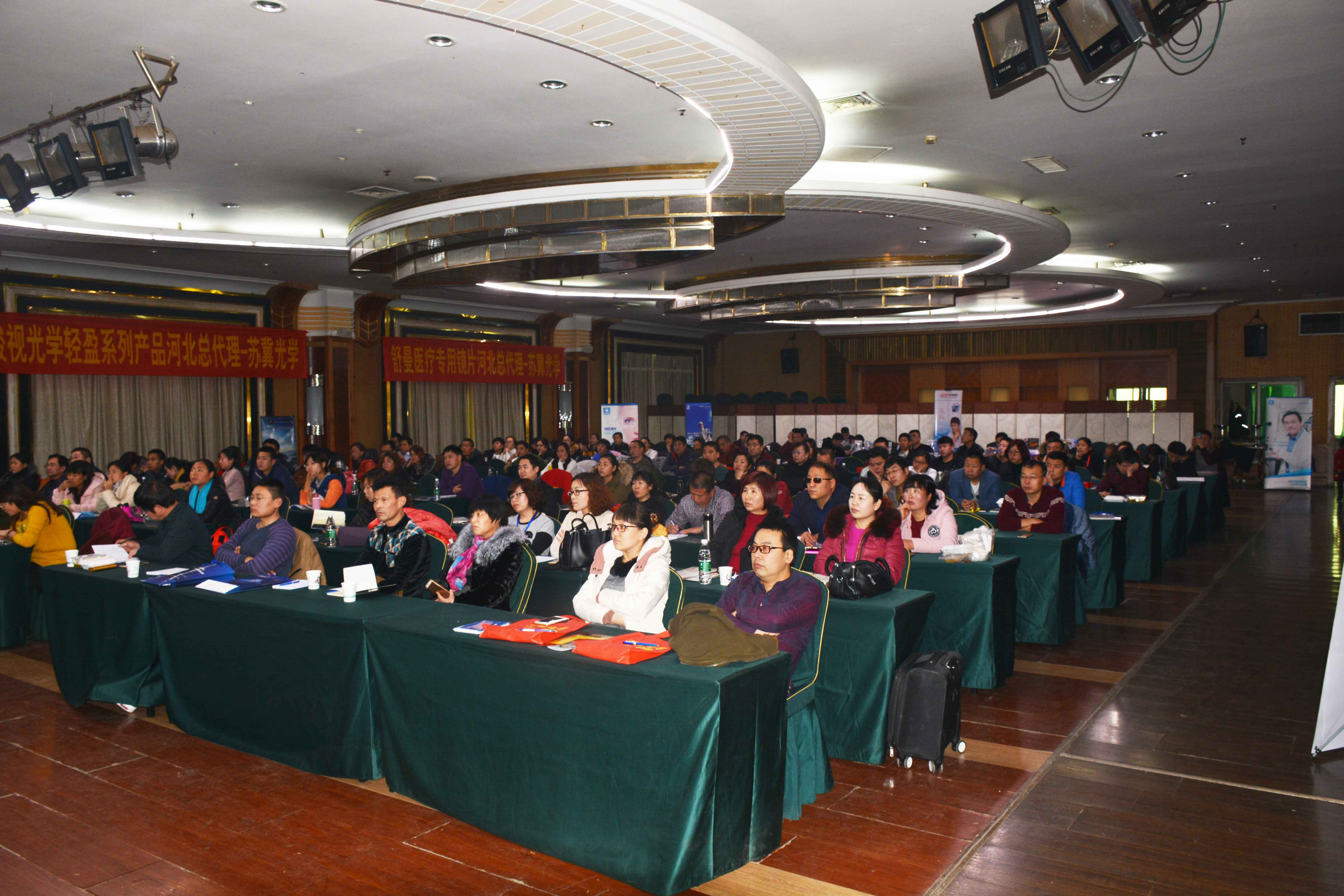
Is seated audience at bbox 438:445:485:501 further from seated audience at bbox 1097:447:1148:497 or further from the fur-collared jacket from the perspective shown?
seated audience at bbox 1097:447:1148:497

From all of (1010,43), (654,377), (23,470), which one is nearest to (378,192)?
(23,470)

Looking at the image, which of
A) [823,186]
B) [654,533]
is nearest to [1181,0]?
[654,533]

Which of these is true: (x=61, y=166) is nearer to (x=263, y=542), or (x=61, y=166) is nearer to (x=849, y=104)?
(x=263, y=542)

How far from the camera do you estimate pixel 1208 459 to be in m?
14.2

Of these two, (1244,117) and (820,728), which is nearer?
(820,728)

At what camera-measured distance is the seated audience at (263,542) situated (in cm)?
489

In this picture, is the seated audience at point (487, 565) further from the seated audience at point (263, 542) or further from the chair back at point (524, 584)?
the seated audience at point (263, 542)

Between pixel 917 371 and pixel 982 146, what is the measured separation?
15918 millimetres

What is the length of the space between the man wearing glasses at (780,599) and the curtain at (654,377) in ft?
53.8

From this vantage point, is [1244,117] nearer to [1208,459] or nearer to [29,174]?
[29,174]

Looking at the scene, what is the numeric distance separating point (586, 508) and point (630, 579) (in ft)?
5.45

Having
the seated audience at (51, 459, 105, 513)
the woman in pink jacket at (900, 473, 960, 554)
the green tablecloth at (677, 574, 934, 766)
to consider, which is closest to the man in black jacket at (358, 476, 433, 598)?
the green tablecloth at (677, 574, 934, 766)

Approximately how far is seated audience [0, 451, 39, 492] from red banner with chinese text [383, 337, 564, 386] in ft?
16.8

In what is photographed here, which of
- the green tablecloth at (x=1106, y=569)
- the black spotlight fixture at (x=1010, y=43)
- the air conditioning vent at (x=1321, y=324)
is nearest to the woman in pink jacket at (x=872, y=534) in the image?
the black spotlight fixture at (x=1010, y=43)
